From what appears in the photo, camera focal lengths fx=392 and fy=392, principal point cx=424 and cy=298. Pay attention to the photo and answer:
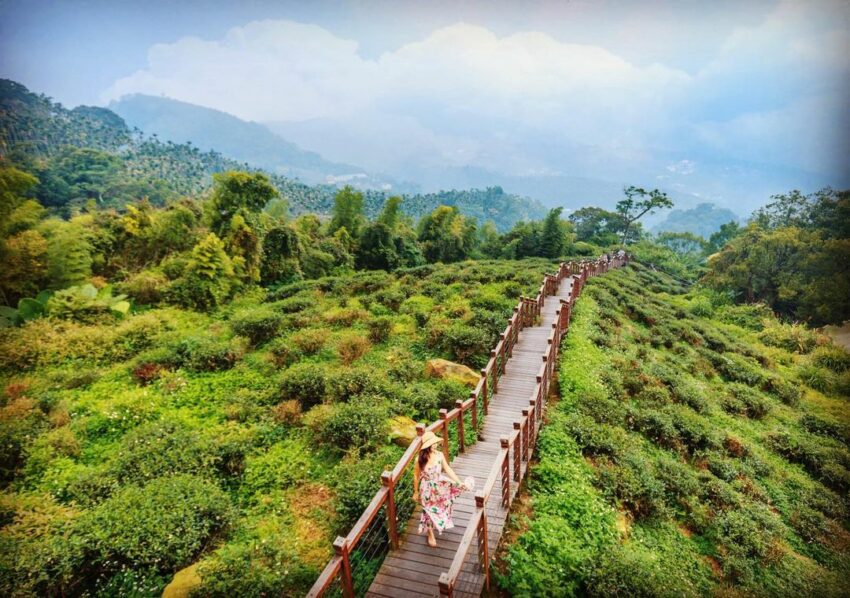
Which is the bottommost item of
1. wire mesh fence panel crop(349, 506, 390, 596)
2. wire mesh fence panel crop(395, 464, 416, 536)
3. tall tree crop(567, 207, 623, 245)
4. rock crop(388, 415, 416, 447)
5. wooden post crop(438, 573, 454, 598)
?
wire mesh fence panel crop(349, 506, 390, 596)

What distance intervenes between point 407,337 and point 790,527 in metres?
10.3

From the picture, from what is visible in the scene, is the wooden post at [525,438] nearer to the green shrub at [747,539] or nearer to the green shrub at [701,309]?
the green shrub at [747,539]

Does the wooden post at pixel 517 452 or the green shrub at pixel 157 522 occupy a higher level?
the wooden post at pixel 517 452

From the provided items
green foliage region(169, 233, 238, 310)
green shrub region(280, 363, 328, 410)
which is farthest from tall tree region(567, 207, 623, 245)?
green shrub region(280, 363, 328, 410)

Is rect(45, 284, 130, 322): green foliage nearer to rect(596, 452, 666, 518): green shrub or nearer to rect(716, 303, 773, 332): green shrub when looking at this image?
rect(596, 452, 666, 518): green shrub

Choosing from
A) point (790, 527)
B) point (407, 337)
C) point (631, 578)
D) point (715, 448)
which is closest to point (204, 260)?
point (407, 337)

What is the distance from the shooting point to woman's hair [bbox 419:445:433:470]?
18.6 feet

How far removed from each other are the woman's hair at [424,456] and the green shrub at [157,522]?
3255 mm

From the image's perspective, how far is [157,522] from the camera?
578 centimetres

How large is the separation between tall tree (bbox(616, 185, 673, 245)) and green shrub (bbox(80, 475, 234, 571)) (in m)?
52.2

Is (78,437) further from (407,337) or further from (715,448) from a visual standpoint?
(715,448)

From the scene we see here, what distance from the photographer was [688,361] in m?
15.4

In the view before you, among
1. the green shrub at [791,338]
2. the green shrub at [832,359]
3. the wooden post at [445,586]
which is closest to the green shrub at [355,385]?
the wooden post at [445,586]

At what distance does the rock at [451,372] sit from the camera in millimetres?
10508
